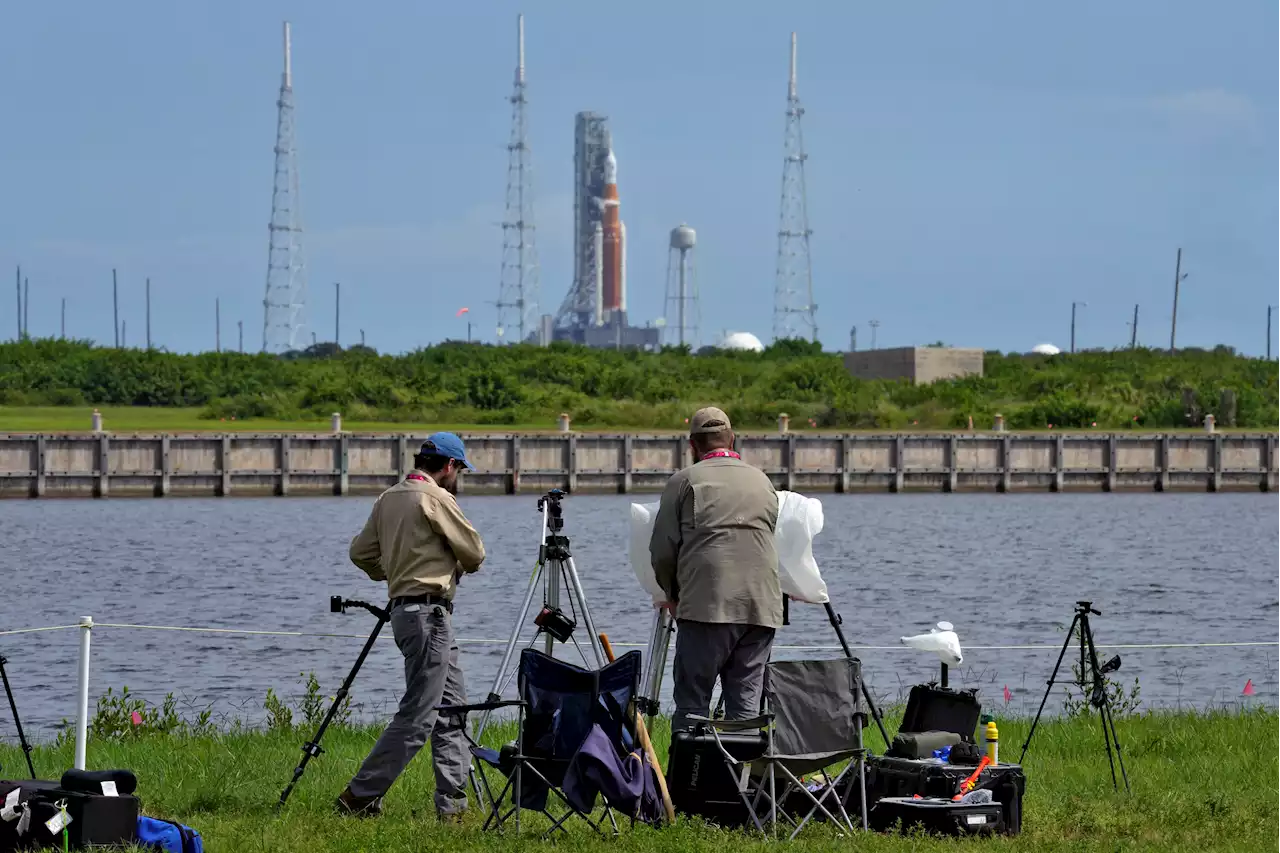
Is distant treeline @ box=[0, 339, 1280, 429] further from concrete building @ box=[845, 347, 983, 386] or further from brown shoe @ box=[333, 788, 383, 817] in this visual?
brown shoe @ box=[333, 788, 383, 817]

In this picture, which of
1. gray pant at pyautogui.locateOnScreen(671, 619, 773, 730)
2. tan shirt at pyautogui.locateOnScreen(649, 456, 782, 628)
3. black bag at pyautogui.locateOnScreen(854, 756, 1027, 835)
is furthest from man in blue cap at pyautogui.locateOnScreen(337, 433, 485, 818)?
black bag at pyautogui.locateOnScreen(854, 756, 1027, 835)

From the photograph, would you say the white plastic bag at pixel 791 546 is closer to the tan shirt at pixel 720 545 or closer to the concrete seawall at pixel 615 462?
the tan shirt at pixel 720 545

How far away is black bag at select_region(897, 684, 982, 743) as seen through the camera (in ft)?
33.3

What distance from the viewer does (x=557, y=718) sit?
29.1 feet

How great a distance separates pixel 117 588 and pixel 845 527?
82.2ft

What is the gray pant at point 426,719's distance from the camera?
9500mm

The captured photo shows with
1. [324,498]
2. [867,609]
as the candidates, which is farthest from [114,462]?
[867,609]

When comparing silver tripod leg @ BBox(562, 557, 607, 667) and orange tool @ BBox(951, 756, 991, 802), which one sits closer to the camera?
orange tool @ BBox(951, 756, 991, 802)

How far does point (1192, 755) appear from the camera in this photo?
502 inches

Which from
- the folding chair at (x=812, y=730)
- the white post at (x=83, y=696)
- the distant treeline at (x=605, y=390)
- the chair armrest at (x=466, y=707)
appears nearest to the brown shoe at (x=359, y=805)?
the chair armrest at (x=466, y=707)

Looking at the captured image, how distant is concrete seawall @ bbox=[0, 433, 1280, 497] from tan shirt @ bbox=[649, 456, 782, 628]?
165 ft

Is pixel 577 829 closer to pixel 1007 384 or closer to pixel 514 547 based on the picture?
pixel 514 547

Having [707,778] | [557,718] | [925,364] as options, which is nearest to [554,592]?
[557,718]

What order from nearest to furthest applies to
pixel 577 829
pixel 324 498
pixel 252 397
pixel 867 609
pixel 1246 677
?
pixel 577 829, pixel 1246 677, pixel 867 609, pixel 324 498, pixel 252 397
